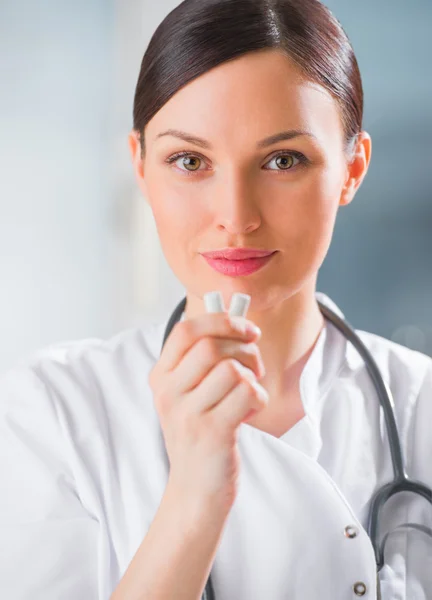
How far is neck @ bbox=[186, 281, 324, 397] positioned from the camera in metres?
0.83

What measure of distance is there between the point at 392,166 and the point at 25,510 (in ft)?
2.96

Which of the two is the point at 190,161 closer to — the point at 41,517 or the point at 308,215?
the point at 308,215

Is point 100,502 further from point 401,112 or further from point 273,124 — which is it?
point 401,112

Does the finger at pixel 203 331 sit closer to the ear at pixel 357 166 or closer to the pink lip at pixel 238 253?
the pink lip at pixel 238 253

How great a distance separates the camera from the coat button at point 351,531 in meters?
0.73

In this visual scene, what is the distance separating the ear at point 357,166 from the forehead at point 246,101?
12cm

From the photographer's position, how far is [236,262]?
73 cm

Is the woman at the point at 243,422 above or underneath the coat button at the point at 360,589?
above

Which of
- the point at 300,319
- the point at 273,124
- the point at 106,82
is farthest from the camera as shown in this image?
the point at 106,82

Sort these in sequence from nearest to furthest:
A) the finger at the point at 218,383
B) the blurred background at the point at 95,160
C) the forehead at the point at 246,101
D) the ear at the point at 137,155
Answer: the finger at the point at 218,383 → the forehead at the point at 246,101 → the ear at the point at 137,155 → the blurred background at the point at 95,160

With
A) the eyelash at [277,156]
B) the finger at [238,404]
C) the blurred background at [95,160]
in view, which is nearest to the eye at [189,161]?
the eyelash at [277,156]

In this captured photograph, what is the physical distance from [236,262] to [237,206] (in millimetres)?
60

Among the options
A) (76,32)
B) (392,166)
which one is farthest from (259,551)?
(76,32)

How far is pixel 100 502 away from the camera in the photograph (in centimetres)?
74
